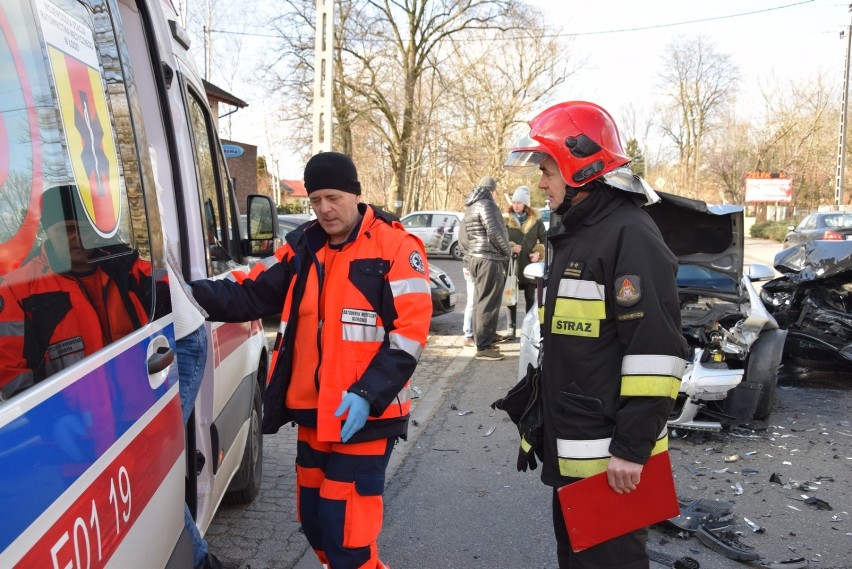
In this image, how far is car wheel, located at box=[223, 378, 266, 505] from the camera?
12.4 ft

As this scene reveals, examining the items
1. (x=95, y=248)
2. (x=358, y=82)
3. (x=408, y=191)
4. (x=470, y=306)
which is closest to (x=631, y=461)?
(x=95, y=248)

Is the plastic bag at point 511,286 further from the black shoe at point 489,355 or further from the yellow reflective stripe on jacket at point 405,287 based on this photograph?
the yellow reflective stripe on jacket at point 405,287

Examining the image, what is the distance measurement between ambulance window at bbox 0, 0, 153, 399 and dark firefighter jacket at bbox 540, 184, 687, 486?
130 cm

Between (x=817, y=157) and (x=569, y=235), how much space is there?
4823 centimetres

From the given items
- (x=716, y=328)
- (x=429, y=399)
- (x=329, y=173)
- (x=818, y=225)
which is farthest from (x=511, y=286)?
(x=818, y=225)

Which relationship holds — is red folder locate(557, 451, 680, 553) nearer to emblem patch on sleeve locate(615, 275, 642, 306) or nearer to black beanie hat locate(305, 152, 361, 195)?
emblem patch on sleeve locate(615, 275, 642, 306)

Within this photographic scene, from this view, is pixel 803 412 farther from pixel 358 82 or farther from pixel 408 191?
pixel 408 191

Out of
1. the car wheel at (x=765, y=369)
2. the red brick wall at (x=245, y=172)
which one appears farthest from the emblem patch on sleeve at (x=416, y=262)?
the red brick wall at (x=245, y=172)

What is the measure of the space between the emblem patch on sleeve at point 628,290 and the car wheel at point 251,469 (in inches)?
90.7

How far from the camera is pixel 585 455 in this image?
221 cm

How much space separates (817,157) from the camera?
142 feet

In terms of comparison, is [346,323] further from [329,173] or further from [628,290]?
[628,290]

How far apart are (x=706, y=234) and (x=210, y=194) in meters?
4.25

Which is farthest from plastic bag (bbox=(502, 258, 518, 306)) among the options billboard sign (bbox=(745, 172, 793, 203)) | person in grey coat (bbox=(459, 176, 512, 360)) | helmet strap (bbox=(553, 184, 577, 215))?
billboard sign (bbox=(745, 172, 793, 203))
